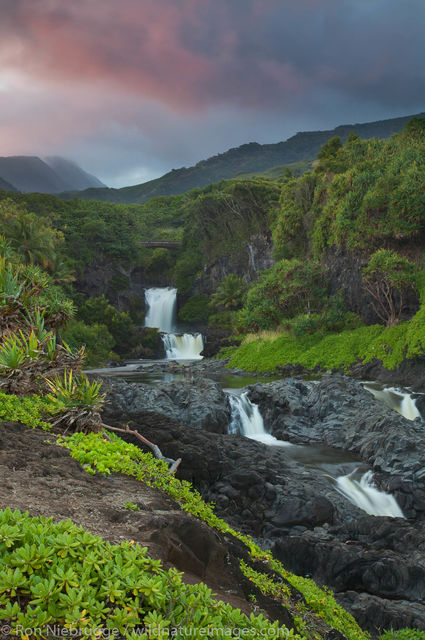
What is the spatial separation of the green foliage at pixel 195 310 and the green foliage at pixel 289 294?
1754 centimetres

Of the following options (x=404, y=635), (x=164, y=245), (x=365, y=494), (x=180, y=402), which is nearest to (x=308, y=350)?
(x=180, y=402)

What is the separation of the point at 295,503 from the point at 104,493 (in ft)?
22.1

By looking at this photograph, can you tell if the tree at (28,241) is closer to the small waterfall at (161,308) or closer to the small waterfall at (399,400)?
the small waterfall at (161,308)

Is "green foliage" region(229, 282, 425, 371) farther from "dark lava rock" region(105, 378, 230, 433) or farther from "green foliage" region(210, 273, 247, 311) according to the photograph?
"dark lava rock" region(105, 378, 230, 433)

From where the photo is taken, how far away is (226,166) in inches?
6836

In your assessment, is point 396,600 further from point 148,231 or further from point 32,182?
point 32,182

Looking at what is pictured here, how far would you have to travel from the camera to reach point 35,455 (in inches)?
215

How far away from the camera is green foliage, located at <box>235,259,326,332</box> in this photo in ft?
112

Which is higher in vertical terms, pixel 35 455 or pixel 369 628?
pixel 35 455

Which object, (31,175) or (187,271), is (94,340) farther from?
(31,175)

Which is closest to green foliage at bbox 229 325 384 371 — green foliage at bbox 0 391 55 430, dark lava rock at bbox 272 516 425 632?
dark lava rock at bbox 272 516 425 632

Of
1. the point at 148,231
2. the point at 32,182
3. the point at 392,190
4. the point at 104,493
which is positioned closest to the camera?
the point at 104,493

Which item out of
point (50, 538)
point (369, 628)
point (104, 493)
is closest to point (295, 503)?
point (369, 628)

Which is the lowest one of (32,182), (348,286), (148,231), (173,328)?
(173,328)
